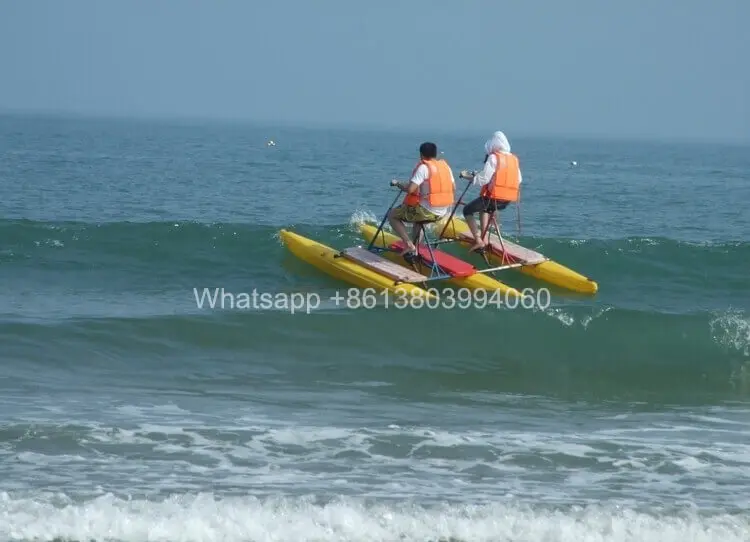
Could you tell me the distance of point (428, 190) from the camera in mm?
12984

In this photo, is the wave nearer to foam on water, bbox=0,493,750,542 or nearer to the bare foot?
the bare foot

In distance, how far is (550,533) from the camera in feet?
21.2

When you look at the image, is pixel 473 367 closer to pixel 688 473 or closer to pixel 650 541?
pixel 688 473

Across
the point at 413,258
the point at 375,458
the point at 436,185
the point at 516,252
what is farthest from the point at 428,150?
the point at 375,458

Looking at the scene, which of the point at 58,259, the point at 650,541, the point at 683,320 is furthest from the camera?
the point at 58,259

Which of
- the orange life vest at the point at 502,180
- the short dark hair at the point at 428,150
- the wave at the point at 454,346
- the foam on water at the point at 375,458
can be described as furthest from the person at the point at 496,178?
the foam on water at the point at 375,458

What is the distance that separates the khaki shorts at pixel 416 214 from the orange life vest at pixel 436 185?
72 millimetres

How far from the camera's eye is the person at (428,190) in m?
12.9

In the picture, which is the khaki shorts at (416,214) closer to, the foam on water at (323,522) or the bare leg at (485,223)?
the bare leg at (485,223)

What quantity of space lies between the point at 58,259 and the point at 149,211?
683 cm

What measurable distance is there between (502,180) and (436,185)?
0.99m

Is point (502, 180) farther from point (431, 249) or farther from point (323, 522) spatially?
point (323, 522)

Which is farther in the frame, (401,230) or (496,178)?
(496,178)

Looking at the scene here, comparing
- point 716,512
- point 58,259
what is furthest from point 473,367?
point 58,259
